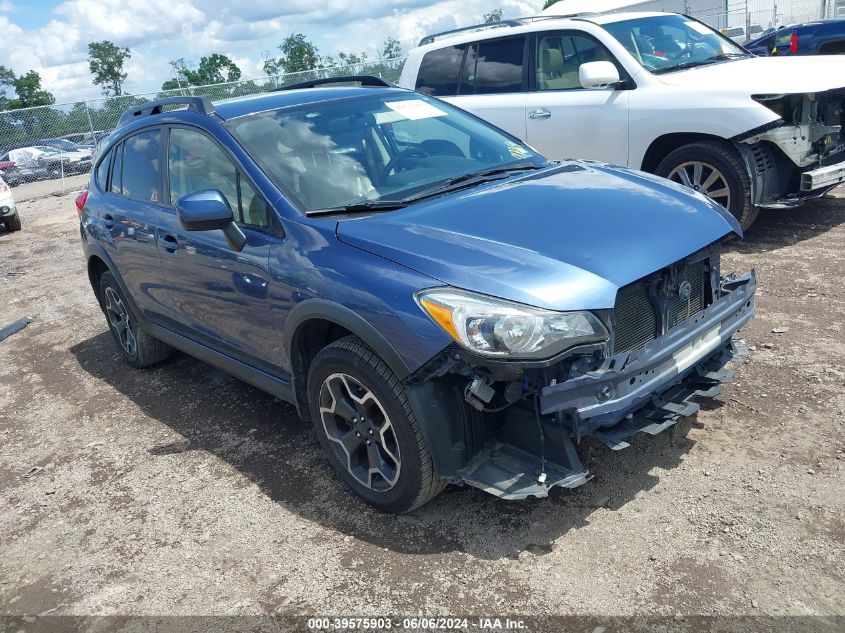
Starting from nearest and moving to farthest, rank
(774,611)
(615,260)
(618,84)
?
(774,611) < (615,260) < (618,84)

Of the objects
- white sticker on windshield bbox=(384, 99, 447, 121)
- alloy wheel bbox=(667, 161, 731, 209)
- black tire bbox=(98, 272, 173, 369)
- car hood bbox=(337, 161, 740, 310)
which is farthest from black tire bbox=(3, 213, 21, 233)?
car hood bbox=(337, 161, 740, 310)

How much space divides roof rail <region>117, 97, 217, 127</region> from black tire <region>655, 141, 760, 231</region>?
4.09 metres

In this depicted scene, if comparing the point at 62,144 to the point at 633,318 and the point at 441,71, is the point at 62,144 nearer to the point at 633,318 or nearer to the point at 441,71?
the point at 441,71

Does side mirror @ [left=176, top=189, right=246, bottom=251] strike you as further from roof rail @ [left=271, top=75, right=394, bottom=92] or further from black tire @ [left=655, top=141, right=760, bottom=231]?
black tire @ [left=655, top=141, right=760, bottom=231]

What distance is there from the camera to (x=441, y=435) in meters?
2.88

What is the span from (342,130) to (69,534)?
246 centimetres

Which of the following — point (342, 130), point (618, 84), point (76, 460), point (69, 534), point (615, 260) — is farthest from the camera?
point (618, 84)

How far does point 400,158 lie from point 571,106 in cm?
355

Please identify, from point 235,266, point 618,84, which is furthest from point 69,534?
point 618,84

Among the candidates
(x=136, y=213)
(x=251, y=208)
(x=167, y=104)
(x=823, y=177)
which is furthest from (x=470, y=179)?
(x=823, y=177)

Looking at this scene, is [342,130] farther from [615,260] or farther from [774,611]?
[774,611]

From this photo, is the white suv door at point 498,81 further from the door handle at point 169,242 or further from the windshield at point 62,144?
the windshield at point 62,144

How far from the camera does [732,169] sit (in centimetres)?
602

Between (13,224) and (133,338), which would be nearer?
(133,338)
